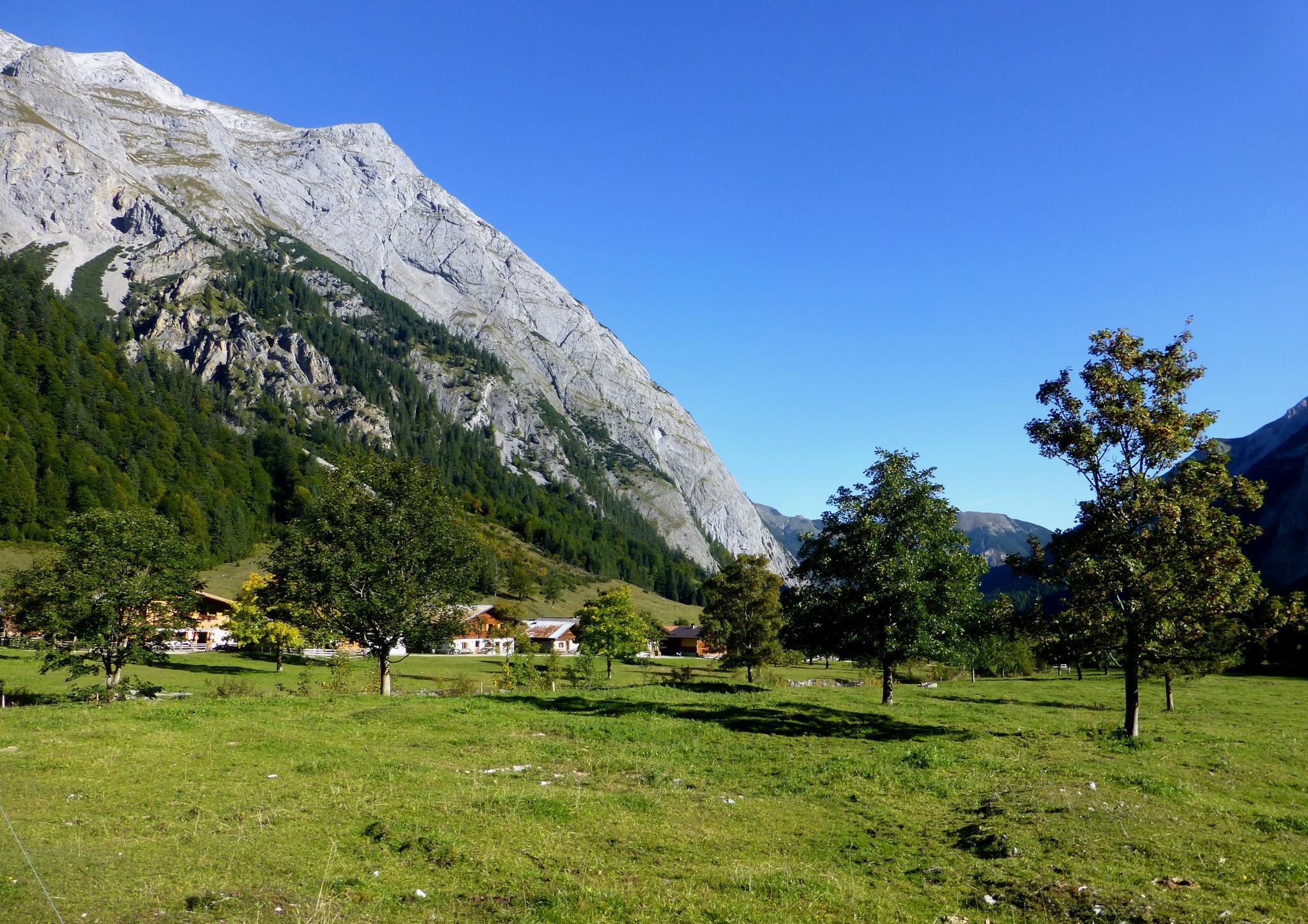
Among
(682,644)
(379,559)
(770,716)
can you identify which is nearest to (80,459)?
(682,644)

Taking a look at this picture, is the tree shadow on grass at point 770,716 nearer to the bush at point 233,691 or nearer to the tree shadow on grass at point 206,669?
the bush at point 233,691

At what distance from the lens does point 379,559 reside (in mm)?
40656

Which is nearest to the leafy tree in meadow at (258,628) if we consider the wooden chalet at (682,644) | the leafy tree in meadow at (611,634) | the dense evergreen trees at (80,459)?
the leafy tree in meadow at (611,634)

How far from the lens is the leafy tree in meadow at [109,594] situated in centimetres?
4075

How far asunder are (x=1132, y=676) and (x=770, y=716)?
1450cm

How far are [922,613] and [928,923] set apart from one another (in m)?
26.2

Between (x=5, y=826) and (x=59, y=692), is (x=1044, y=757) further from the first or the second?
(x=59, y=692)

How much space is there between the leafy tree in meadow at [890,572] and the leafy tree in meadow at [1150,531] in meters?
7.72

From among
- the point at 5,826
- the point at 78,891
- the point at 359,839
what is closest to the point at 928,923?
the point at 359,839

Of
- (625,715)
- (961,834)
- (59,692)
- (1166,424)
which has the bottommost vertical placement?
(59,692)

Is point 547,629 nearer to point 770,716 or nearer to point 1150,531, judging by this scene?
point 770,716

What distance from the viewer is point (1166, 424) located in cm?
2548

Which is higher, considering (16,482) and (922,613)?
(16,482)

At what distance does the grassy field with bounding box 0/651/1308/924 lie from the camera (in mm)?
10266
